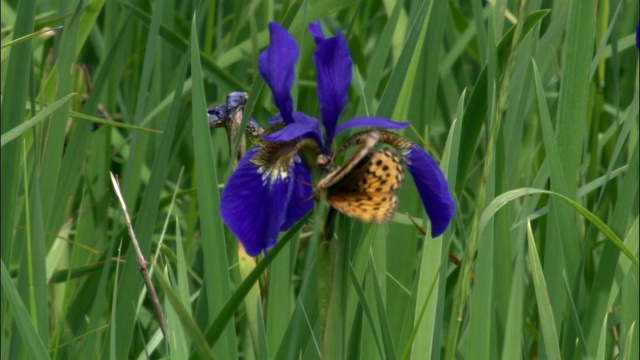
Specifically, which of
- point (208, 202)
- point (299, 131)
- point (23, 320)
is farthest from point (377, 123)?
point (23, 320)

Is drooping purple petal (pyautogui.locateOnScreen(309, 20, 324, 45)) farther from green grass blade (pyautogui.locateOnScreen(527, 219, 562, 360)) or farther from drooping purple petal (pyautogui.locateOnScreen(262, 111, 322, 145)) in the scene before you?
green grass blade (pyautogui.locateOnScreen(527, 219, 562, 360))

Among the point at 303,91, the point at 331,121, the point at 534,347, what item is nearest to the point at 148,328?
the point at 303,91

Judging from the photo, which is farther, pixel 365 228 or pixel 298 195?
pixel 365 228

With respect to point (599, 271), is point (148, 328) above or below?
below

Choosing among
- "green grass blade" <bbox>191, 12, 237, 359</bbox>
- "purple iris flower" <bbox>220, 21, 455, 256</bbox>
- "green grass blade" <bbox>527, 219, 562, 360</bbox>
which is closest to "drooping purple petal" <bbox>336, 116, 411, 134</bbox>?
"purple iris flower" <bbox>220, 21, 455, 256</bbox>

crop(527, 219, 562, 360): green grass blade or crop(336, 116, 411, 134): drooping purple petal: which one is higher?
crop(336, 116, 411, 134): drooping purple petal

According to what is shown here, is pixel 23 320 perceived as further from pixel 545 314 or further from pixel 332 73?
pixel 545 314

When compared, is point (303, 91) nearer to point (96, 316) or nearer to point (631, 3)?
point (631, 3)

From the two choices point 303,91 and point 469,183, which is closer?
point 303,91
